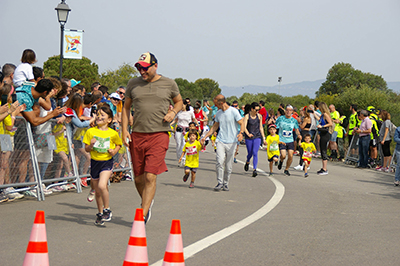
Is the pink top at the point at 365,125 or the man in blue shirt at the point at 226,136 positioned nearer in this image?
the man in blue shirt at the point at 226,136

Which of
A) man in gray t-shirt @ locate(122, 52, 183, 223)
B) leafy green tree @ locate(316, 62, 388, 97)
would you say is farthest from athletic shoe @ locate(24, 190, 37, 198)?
leafy green tree @ locate(316, 62, 388, 97)

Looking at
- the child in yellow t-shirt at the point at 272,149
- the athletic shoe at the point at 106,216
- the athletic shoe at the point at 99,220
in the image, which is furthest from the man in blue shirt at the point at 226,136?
the athletic shoe at the point at 99,220

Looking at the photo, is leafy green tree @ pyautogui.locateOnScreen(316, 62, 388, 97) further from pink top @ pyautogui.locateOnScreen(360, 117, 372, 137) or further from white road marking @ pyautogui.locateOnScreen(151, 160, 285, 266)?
white road marking @ pyautogui.locateOnScreen(151, 160, 285, 266)

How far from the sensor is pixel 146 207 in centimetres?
664

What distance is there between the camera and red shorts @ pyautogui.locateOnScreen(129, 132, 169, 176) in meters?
6.73

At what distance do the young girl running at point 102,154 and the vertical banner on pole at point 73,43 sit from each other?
1474 cm

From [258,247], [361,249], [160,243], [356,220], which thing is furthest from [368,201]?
[160,243]

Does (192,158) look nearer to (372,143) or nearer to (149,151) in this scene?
(149,151)

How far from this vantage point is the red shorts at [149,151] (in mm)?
6734

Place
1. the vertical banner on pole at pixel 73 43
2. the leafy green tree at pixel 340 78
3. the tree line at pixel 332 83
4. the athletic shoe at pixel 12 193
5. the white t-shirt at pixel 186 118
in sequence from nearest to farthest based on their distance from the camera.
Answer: the athletic shoe at pixel 12 193 < the white t-shirt at pixel 186 118 < the vertical banner on pole at pixel 73 43 < the tree line at pixel 332 83 < the leafy green tree at pixel 340 78

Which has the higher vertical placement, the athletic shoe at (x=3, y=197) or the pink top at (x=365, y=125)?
the pink top at (x=365, y=125)

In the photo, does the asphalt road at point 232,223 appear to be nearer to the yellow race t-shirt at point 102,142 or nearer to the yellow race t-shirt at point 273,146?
the yellow race t-shirt at point 102,142

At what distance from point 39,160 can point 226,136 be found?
12.9 feet

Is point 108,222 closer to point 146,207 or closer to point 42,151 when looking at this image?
point 146,207
